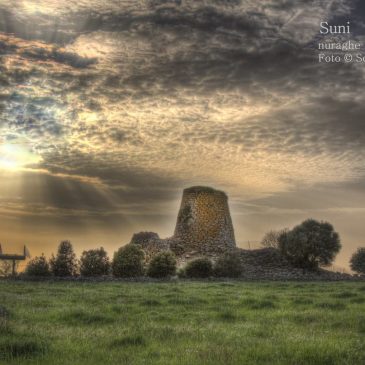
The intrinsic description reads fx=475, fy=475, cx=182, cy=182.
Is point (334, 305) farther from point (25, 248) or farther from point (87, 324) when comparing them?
point (25, 248)

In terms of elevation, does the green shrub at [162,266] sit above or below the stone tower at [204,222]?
below

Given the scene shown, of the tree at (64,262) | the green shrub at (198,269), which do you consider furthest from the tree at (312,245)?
the tree at (64,262)

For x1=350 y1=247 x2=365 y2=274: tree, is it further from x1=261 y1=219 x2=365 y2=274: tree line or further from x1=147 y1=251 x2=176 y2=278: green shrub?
x1=147 y1=251 x2=176 y2=278: green shrub

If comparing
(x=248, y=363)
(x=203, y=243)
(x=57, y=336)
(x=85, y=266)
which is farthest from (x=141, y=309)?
(x=203, y=243)

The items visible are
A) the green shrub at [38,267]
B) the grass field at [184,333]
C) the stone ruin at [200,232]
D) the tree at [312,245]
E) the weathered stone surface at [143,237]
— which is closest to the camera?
the grass field at [184,333]

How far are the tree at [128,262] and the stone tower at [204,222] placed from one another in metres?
23.3

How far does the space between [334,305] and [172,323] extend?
308 inches

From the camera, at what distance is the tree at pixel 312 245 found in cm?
5678

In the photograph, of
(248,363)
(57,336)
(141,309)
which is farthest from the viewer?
(141,309)

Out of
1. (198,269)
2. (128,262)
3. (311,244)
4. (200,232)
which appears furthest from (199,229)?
(128,262)

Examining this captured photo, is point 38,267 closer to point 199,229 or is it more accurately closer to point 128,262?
point 128,262

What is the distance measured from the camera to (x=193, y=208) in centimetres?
7000

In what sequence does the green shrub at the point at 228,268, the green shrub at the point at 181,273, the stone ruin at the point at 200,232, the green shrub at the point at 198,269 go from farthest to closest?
the stone ruin at the point at 200,232 → the green shrub at the point at 228,268 → the green shrub at the point at 198,269 → the green shrub at the point at 181,273

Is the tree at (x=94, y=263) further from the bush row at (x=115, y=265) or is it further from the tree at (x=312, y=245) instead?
the tree at (x=312, y=245)
